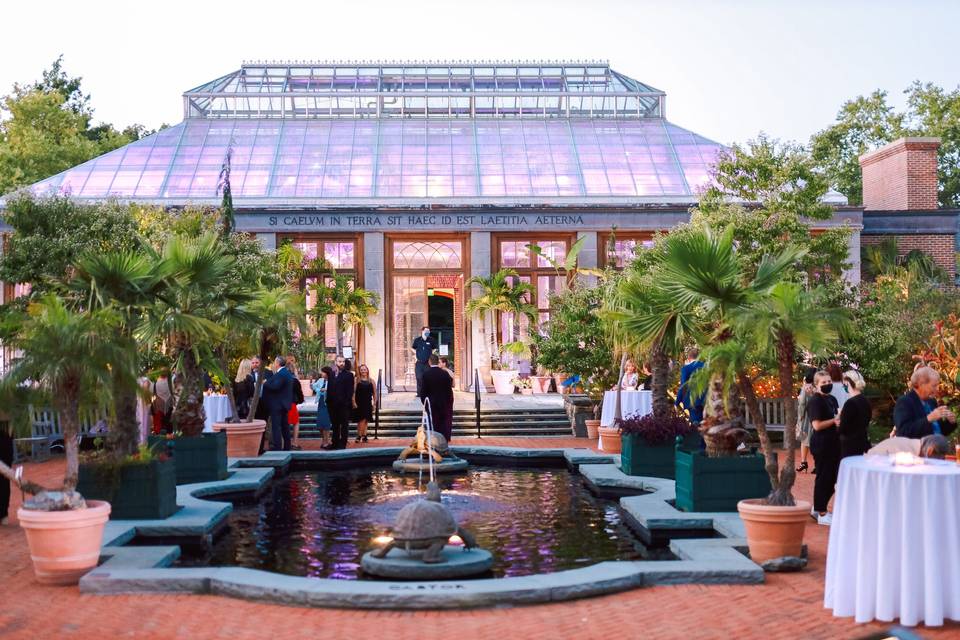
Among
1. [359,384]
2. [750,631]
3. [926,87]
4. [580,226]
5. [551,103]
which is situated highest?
[926,87]

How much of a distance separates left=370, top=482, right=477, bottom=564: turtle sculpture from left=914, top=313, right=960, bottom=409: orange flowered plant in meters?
11.0

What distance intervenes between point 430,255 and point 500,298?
2.98 m

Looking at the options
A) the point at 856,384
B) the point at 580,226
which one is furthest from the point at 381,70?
the point at 856,384

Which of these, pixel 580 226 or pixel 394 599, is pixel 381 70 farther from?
pixel 394 599

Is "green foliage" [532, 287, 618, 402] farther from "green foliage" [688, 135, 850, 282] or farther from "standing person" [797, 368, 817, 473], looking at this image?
"standing person" [797, 368, 817, 473]

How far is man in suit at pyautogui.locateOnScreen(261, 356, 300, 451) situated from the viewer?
18750mm

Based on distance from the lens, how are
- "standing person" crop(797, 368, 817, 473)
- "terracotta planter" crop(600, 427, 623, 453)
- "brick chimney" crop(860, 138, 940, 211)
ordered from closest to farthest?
"standing person" crop(797, 368, 817, 473)
"terracotta planter" crop(600, 427, 623, 453)
"brick chimney" crop(860, 138, 940, 211)

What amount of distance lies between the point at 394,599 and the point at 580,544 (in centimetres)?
320

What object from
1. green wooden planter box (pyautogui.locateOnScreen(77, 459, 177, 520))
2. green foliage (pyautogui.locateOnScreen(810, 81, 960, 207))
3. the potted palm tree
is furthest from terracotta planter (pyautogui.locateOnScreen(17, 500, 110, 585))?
green foliage (pyautogui.locateOnScreen(810, 81, 960, 207))

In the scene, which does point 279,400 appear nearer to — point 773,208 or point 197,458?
point 197,458

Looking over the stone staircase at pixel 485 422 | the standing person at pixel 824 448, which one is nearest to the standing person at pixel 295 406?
the stone staircase at pixel 485 422

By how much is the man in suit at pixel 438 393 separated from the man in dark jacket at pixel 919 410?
369 inches

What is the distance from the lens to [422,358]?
2506 cm

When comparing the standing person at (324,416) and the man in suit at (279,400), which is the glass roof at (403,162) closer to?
the standing person at (324,416)
